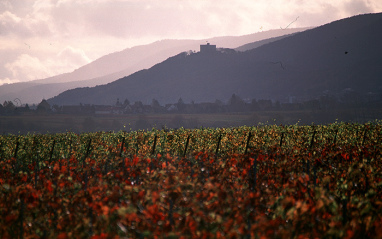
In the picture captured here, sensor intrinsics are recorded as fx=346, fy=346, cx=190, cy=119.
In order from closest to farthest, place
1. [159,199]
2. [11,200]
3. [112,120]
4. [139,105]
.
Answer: [159,199] → [11,200] → [112,120] → [139,105]

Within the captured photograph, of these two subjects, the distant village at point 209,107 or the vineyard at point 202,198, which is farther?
the distant village at point 209,107

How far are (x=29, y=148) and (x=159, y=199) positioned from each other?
1914cm

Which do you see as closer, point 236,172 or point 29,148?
point 236,172

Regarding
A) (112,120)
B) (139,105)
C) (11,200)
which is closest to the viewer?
(11,200)

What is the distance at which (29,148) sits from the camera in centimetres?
2170

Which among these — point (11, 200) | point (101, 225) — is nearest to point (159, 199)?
point (101, 225)

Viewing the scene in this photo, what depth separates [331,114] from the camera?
150 metres

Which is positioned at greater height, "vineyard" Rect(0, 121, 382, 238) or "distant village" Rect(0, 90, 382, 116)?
"distant village" Rect(0, 90, 382, 116)

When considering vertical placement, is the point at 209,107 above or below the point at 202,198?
above

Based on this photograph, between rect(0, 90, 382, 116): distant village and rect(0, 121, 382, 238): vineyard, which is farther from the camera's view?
rect(0, 90, 382, 116): distant village

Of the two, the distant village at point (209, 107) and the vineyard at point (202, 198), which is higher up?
the distant village at point (209, 107)

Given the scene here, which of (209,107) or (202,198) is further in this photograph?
(209,107)

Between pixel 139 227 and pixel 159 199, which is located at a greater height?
pixel 159 199

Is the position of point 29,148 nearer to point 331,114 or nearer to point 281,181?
point 281,181
